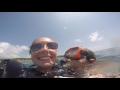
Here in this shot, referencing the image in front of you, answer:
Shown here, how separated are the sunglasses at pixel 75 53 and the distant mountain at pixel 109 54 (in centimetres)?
27

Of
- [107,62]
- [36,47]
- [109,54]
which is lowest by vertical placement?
[107,62]

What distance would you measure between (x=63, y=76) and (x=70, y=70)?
0.55 ft

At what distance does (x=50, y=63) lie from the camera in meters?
2.75

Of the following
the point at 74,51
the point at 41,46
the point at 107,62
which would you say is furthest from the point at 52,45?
the point at 107,62

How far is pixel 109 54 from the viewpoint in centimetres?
275

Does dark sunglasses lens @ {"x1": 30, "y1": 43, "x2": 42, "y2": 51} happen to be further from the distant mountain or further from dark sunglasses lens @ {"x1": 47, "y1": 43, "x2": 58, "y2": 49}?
the distant mountain

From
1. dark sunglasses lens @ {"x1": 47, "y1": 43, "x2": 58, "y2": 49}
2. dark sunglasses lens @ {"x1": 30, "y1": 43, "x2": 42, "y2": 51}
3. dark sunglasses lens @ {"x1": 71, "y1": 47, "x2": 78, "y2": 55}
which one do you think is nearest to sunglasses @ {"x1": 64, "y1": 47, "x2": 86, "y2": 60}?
dark sunglasses lens @ {"x1": 71, "y1": 47, "x2": 78, "y2": 55}

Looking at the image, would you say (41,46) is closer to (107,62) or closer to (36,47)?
(36,47)

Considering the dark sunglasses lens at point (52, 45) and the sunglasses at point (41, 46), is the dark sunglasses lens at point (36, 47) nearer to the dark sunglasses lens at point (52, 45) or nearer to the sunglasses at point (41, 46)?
the sunglasses at point (41, 46)

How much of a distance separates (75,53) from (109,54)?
24.2 inches
